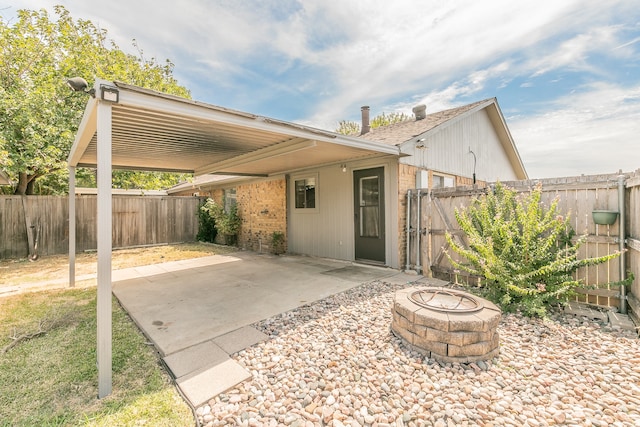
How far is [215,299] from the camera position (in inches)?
181

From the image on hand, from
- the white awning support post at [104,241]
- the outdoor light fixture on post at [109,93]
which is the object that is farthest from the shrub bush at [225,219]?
the outdoor light fixture on post at [109,93]

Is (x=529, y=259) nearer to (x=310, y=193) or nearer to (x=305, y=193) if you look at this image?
(x=310, y=193)

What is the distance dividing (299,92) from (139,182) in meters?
9.10

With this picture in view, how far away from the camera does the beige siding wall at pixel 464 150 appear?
7.13 meters

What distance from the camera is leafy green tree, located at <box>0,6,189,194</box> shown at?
8.13 meters

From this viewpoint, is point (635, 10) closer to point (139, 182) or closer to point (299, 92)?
point (299, 92)

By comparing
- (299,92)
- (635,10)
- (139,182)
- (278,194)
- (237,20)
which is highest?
(299,92)

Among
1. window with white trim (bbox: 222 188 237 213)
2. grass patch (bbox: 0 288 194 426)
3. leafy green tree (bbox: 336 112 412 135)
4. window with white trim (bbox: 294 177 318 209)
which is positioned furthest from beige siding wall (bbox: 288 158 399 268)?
leafy green tree (bbox: 336 112 412 135)

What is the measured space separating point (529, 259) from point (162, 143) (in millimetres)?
6221

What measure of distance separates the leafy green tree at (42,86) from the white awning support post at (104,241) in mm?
5799

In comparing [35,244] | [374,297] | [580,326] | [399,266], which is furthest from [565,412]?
[35,244]

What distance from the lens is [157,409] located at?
6.72 ft

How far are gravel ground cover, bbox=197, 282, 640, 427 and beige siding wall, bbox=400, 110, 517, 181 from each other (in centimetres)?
433

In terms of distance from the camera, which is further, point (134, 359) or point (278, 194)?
point (278, 194)
